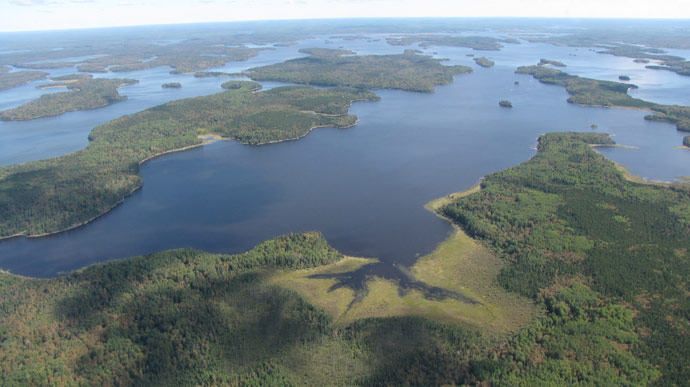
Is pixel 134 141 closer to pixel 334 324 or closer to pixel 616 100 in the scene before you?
pixel 334 324

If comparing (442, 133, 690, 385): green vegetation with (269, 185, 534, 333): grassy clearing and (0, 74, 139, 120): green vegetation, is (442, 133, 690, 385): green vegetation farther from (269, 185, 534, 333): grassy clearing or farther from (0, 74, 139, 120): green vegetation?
(0, 74, 139, 120): green vegetation

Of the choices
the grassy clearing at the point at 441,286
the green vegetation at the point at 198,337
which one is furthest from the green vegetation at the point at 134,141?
the grassy clearing at the point at 441,286

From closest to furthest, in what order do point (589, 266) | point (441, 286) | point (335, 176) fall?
point (441, 286)
point (589, 266)
point (335, 176)

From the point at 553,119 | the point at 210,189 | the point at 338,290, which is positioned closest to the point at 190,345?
the point at 338,290

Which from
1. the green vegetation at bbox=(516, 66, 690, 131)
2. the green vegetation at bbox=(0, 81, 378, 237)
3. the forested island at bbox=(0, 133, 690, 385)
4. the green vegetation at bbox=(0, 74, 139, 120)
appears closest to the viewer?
the forested island at bbox=(0, 133, 690, 385)

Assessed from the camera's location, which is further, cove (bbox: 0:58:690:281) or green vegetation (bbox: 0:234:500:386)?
cove (bbox: 0:58:690:281)

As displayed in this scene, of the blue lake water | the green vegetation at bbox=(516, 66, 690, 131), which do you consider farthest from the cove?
the green vegetation at bbox=(516, 66, 690, 131)

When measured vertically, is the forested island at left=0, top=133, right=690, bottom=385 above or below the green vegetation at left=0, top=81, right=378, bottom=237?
below

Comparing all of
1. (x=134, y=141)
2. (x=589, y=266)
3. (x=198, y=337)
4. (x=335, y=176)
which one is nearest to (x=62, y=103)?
(x=134, y=141)
